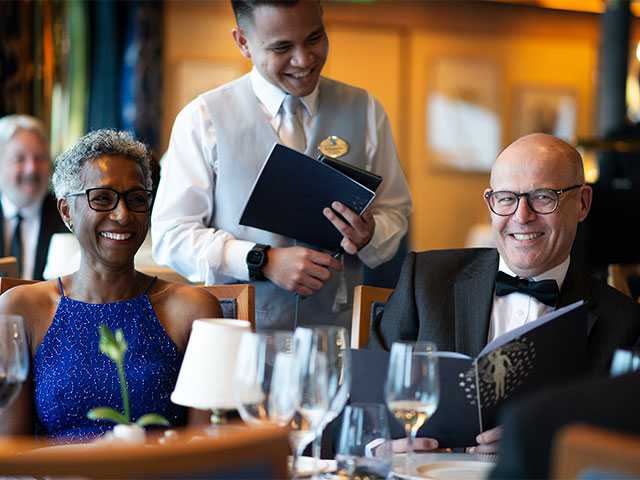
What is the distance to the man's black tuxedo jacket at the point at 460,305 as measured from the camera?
2.11 metres

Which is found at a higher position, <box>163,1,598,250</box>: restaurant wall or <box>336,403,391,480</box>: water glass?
<box>163,1,598,250</box>: restaurant wall

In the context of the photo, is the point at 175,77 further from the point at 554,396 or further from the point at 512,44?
the point at 554,396

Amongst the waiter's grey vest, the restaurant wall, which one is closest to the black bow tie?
the waiter's grey vest

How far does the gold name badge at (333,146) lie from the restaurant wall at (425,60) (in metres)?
4.72

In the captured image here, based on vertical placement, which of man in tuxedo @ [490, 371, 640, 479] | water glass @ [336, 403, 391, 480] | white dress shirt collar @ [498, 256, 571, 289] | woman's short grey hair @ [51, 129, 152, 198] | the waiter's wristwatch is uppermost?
woman's short grey hair @ [51, 129, 152, 198]

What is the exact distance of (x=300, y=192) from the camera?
2.50 metres

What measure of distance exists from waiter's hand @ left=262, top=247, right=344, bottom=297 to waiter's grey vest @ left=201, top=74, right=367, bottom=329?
6.5 inches

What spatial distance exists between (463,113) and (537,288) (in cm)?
624

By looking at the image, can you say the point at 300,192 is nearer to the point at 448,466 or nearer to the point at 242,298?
the point at 242,298

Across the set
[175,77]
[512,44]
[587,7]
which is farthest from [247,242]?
[587,7]

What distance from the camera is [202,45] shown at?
7336 millimetres

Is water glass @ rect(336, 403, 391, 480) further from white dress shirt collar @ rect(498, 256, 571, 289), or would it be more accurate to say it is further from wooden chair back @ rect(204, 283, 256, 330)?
white dress shirt collar @ rect(498, 256, 571, 289)

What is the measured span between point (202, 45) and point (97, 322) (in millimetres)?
5537

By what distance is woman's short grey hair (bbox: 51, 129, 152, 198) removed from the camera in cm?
218
